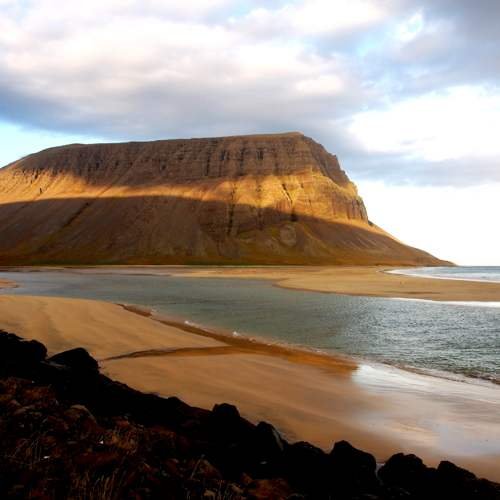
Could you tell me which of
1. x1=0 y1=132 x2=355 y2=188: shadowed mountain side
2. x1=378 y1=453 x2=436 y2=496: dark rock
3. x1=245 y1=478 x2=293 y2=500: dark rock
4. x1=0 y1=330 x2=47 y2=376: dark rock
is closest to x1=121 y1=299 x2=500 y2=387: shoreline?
x1=0 y1=330 x2=47 y2=376: dark rock

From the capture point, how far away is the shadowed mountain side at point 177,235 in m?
138

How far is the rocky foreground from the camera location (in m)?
4.61

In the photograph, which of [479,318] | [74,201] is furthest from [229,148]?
[479,318]

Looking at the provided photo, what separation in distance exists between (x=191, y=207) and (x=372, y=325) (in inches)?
5450

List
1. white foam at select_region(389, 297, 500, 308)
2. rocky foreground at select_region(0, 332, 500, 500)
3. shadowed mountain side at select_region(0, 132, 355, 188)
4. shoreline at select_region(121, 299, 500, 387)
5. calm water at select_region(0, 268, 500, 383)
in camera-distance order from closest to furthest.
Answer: rocky foreground at select_region(0, 332, 500, 500) < shoreline at select_region(121, 299, 500, 387) < calm water at select_region(0, 268, 500, 383) < white foam at select_region(389, 297, 500, 308) < shadowed mountain side at select_region(0, 132, 355, 188)

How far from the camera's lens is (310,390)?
11.1m

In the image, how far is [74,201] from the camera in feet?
549

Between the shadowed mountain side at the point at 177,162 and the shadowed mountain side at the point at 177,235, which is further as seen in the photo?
the shadowed mountain side at the point at 177,162

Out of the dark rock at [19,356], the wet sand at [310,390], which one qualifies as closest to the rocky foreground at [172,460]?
the wet sand at [310,390]

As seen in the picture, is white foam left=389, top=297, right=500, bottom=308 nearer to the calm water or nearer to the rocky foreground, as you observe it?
the calm water

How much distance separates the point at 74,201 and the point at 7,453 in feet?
563

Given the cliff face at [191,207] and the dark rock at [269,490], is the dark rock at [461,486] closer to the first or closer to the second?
the dark rock at [269,490]

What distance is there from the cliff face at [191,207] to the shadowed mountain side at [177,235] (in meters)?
0.30

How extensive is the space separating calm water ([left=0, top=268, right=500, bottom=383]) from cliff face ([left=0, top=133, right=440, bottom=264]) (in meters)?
100
